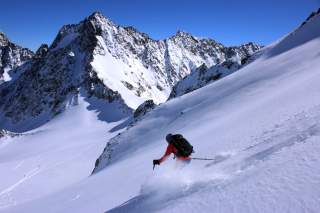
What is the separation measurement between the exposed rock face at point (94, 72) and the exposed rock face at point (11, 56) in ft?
84.7

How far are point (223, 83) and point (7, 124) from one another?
104m

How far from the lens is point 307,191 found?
19.7ft

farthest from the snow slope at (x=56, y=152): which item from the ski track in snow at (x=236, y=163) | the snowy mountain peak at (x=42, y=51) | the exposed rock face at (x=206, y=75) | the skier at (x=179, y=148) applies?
the snowy mountain peak at (x=42, y=51)

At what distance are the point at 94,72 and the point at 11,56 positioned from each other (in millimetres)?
106002

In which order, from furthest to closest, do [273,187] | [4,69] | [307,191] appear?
[4,69], [273,187], [307,191]

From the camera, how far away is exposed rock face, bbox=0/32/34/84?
182 meters

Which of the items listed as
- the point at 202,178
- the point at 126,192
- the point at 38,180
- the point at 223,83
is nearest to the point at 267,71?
the point at 223,83

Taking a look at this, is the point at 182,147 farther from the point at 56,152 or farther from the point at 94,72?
the point at 94,72

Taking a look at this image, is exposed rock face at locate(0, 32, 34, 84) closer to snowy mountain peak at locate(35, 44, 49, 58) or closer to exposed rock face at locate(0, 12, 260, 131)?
exposed rock face at locate(0, 12, 260, 131)

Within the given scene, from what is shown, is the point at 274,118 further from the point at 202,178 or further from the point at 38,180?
the point at 38,180

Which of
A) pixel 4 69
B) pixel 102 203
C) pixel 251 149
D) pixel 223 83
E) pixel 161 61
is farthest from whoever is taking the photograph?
pixel 4 69

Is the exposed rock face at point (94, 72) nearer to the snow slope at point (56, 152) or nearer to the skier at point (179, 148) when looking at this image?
the snow slope at point (56, 152)

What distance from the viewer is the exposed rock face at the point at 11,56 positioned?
18225cm

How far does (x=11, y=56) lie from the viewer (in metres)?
187
